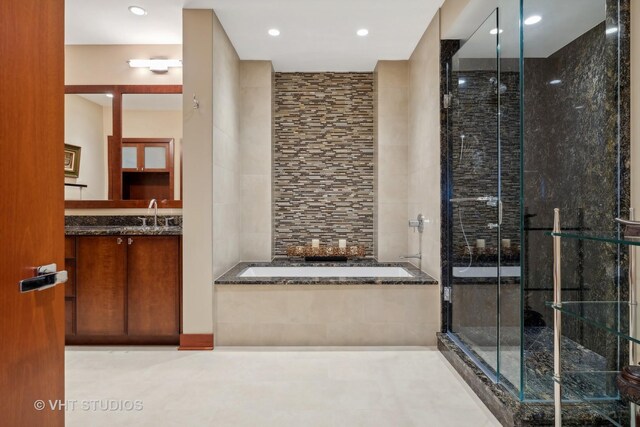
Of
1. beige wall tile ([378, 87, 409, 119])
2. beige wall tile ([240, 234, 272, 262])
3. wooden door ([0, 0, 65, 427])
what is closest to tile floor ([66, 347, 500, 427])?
wooden door ([0, 0, 65, 427])

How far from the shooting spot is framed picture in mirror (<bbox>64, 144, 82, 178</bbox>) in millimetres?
3445

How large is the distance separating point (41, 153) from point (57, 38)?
1.20 ft

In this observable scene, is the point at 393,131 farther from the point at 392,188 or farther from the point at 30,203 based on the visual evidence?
the point at 30,203

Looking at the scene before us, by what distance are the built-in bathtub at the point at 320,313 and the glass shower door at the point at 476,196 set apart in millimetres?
358

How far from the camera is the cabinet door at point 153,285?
292 cm

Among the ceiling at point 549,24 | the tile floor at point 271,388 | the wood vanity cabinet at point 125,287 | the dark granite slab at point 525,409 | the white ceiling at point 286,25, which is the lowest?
the tile floor at point 271,388

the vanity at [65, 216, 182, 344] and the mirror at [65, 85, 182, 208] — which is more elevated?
the mirror at [65, 85, 182, 208]

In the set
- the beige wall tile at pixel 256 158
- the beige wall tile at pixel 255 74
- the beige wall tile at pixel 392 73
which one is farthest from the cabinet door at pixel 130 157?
the beige wall tile at pixel 392 73

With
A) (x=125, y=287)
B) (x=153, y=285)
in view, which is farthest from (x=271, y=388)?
(x=125, y=287)

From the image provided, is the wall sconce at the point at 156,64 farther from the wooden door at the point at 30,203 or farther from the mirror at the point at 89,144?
the wooden door at the point at 30,203

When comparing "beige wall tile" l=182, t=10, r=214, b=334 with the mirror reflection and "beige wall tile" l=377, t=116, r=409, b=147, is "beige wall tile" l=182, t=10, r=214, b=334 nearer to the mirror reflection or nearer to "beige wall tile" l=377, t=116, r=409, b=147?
the mirror reflection

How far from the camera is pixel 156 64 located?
140 inches

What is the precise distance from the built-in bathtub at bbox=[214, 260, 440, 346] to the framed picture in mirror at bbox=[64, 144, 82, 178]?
181 cm

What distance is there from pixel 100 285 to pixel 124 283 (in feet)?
0.63
